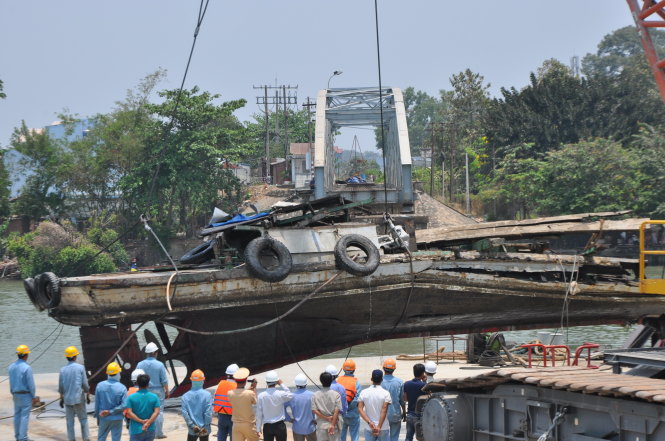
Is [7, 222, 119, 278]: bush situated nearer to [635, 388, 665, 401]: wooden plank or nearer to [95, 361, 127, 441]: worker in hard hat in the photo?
[95, 361, 127, 441]: worker in hard hat

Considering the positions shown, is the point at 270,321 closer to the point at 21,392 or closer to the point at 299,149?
the point at 21,392

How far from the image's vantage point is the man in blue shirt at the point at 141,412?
10.5 meters

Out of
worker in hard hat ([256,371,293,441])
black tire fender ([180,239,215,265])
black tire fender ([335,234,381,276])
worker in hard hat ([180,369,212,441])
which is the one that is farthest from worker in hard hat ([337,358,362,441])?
black tire fender ([180,239,215,265])

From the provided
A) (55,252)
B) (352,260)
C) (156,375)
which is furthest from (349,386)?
(55,252)

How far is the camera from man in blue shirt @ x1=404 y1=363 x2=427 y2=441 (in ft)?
37.4

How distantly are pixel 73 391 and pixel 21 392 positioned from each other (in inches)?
28.7

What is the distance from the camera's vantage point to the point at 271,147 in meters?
96.1

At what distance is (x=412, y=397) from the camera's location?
38.3 feet

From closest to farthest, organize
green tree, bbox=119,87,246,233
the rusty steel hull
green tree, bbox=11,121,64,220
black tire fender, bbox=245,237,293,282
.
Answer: the rusty steel hull
black tire fender, bbox=245,237,293,282
green tree, bbox=119,87,246,233
green tree, bbox=11,121,64,220

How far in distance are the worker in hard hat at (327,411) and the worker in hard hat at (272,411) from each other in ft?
1.26

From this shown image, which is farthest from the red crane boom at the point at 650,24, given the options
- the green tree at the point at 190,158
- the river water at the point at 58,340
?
the green tree at the point at 190,158

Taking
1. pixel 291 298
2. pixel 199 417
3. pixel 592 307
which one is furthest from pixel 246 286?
pixel 592 307

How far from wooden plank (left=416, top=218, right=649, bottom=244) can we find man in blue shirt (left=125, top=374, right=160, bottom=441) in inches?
293

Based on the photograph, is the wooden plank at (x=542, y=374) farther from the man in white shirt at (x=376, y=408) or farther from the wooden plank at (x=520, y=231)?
the wooden plank at (x=520, y=231)
